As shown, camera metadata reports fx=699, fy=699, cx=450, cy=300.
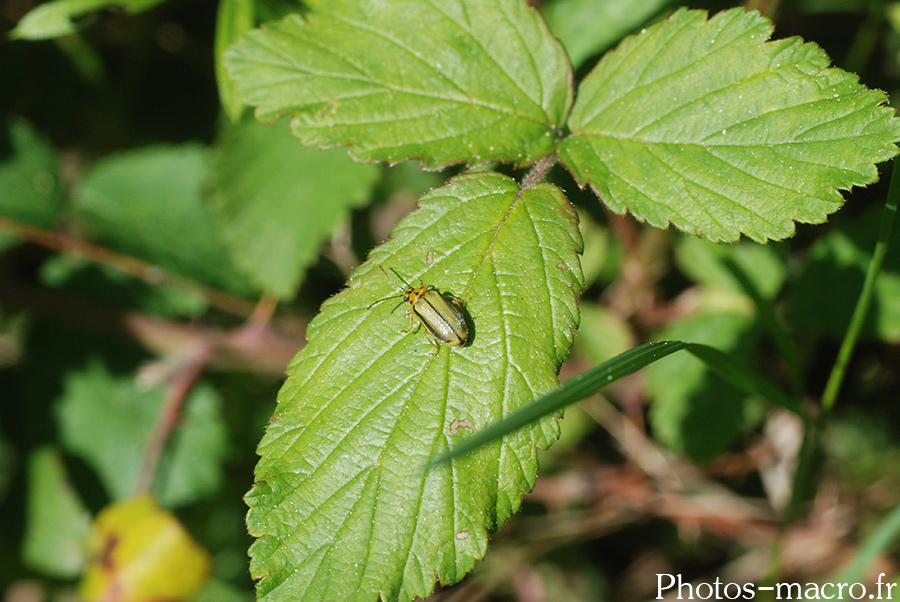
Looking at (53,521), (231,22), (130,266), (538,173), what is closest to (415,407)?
(538,173)

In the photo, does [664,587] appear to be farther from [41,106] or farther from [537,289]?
[41,106]

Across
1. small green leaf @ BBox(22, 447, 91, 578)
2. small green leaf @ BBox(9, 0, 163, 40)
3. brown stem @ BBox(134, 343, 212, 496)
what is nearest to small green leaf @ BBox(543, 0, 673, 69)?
small green leaf @ BBox(9, 0, 163, 40)

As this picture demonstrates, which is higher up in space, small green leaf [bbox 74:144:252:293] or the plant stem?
small green leaf [bbox 74:144:252:293]

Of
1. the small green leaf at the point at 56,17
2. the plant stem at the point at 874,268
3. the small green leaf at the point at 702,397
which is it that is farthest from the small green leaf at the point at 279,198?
the plant stem at the point at 874,268

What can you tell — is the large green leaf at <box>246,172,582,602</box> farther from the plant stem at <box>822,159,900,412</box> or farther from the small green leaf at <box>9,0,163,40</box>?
the small green leaf at <box>9,0,163,40</box>

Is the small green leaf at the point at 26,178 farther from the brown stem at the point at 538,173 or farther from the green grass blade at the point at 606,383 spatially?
the green grass blade at the point at 606,383

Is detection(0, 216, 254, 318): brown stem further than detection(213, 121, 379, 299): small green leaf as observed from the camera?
Yes

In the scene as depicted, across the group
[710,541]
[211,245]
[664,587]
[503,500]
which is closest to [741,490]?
[710,541]
